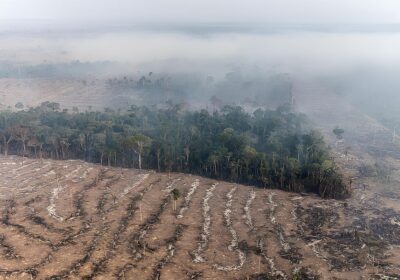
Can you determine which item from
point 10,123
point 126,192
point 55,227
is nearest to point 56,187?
point 126,192

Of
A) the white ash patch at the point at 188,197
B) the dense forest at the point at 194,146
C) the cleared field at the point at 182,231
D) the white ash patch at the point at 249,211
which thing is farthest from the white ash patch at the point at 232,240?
the dense forest at the point at 194,146

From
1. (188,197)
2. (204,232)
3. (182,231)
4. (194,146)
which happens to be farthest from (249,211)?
(194,146)

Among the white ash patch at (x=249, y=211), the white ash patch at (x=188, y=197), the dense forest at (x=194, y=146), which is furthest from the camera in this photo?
the dense forest at (x=194, y=146)

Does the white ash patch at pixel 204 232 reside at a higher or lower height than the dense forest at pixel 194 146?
lower

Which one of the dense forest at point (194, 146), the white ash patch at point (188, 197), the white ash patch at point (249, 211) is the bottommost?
the white ash patch at point (249, 211)

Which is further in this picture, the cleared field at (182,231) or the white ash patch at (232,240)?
the white ash patch at (232,240)

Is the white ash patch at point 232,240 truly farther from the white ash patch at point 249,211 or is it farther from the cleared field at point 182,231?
the white ash patch at point 249,211

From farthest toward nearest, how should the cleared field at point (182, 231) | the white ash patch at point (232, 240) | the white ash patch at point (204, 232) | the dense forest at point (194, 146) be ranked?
1. the dense forest at point (194, 146)
2. the white ash patch at point (204, 232)
3. the white ash patch at point (232, 240)
4. the cleared field at point (182, 231)
